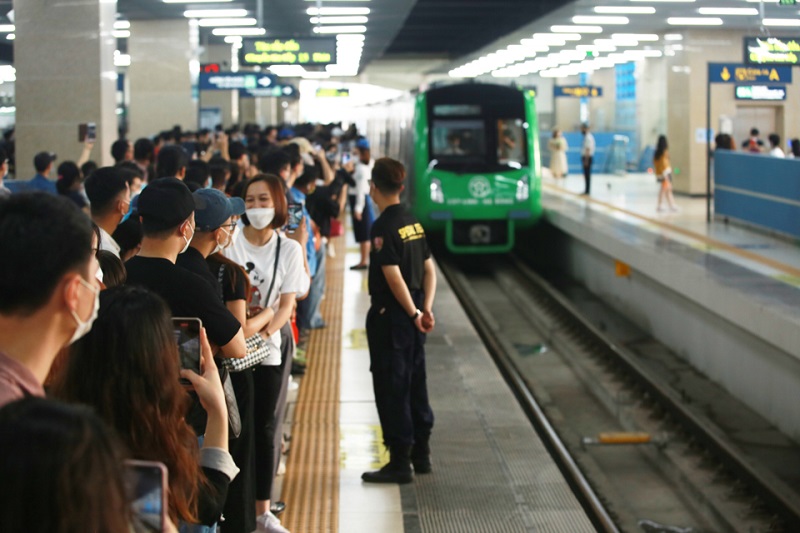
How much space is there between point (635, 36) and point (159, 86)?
38.4 feet

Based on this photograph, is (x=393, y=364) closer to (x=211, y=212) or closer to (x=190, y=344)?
(x=211, y=212)

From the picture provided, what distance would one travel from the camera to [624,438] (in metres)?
9.92

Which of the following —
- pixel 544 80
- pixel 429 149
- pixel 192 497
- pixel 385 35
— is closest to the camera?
pixel 192 497

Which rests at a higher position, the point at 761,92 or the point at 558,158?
the point at 761,92

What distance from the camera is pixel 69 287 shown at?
214 cm

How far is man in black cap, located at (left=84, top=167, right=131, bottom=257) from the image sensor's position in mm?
5402

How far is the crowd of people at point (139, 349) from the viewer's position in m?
1.62

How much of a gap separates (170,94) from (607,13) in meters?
8.66

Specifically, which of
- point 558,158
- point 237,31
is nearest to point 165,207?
point 237,31

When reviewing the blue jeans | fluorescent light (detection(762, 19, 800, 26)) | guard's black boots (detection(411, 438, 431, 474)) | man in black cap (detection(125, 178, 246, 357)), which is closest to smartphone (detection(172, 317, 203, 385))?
man in black cap (detection(125, 178, 246, 357))

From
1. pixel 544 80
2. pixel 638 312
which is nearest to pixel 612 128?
pixel 544 80

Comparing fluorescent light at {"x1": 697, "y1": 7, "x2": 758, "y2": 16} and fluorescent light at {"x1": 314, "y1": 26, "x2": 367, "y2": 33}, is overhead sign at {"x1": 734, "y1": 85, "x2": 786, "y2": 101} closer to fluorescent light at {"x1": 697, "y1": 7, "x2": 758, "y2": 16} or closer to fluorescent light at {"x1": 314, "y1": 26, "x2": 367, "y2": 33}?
fluorescent light at {"x1": 697, "y1": 7, "x2": 758, "y2": 16}

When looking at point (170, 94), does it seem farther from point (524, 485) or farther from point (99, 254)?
point (99, 254)

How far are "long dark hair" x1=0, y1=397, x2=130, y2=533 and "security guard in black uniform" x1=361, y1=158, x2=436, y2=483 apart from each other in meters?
4.69
